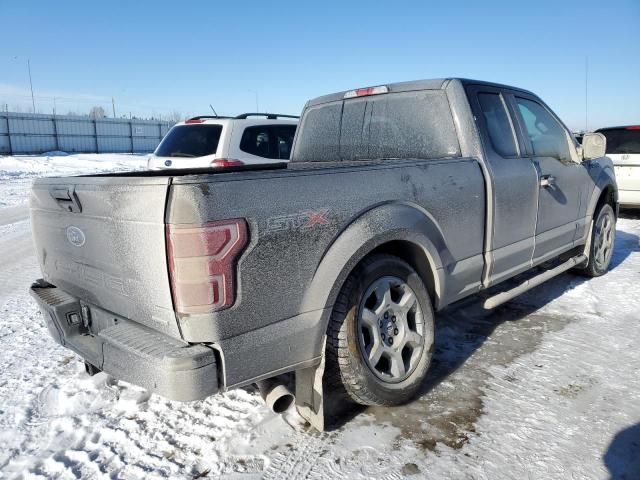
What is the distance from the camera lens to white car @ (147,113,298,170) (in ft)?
22.0

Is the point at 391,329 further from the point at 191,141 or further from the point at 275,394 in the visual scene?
the point at 191,141

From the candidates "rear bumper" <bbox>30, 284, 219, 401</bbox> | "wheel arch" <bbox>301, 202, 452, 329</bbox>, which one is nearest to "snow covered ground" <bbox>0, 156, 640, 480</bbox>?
"rear bumper" <bbox>30, 284, 219, 401</bbox>

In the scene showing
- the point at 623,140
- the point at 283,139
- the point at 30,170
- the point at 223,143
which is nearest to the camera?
the point at 223,143

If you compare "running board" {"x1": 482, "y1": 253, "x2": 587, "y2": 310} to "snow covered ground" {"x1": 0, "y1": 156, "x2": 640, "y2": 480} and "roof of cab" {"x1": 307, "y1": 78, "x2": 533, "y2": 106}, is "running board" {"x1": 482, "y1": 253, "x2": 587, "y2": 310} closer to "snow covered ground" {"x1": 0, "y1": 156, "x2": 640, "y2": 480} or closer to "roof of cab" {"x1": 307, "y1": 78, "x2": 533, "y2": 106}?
"snow covered ground" {"x1": 0, "y1": 156, "x2": 640, "y2": 480}

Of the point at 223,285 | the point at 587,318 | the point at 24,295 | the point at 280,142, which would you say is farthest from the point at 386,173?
the point at 280,142

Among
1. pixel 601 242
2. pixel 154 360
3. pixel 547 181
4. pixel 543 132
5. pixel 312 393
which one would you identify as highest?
pixel 543 132

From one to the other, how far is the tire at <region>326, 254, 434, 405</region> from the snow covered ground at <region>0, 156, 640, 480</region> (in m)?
0.21

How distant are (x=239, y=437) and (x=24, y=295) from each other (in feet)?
11.7

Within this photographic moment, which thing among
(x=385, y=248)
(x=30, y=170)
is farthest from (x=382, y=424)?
(x=30, y=170)

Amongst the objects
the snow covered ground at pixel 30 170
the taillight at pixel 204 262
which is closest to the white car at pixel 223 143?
the taillight at pixel 204 262

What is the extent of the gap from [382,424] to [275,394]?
0.76 metres

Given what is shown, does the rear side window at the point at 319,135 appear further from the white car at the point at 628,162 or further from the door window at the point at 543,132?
the white car at the point at 628,162

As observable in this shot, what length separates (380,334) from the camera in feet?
9.29

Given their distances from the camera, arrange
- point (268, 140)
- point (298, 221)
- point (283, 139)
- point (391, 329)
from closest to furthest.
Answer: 1. point (298, 221)
2. point (391, 329)
3. point (268, 140)
4. point (283, 139)
